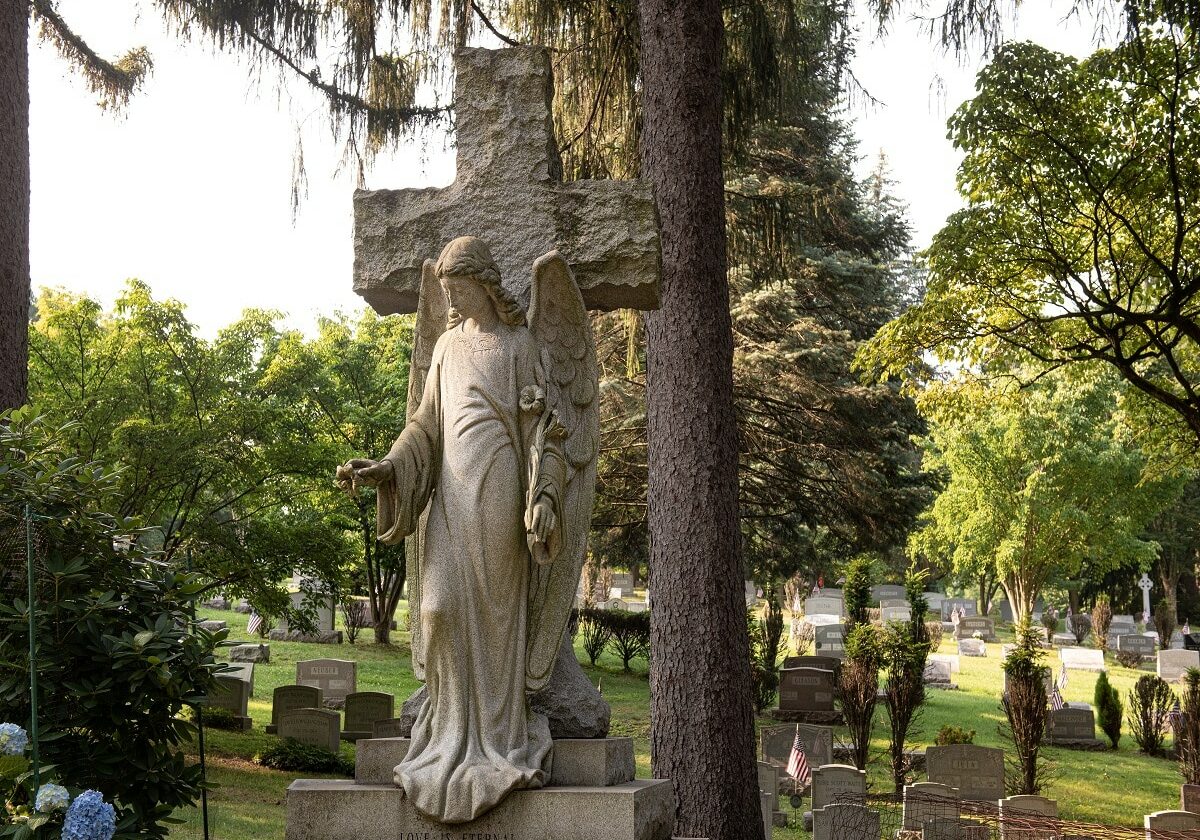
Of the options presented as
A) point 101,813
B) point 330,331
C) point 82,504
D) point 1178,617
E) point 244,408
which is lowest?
point 1178,617

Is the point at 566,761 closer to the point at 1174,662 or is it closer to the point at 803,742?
the point at 803,742

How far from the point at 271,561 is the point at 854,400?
1007cm

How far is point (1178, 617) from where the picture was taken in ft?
156

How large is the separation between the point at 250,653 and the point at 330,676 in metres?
3.77

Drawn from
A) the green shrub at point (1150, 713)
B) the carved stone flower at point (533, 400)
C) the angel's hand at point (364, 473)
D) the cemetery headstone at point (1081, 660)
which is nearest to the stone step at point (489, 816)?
the angel's hand at point (364, 473)

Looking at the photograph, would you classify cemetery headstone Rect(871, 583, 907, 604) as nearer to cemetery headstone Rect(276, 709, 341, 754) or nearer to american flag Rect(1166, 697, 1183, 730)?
american flag Rect(1166, 697, 1183, 730)

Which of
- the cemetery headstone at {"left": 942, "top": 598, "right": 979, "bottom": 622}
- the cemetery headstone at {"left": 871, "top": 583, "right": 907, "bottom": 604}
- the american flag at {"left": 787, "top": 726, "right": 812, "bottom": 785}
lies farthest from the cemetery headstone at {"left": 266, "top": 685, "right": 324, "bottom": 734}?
the cemetery headstone at {"left": 942, "top": 598, "right": 979, "bottom": 622}

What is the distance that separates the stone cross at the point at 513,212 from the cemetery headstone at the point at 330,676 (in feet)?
48.7

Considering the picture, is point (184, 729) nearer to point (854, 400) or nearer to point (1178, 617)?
point (854, 400)

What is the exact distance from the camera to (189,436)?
14000 mm

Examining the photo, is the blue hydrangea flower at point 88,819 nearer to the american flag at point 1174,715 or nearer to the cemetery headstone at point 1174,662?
the american flag at point 1174,715

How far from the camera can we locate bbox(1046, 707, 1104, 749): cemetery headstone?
64.5 feet

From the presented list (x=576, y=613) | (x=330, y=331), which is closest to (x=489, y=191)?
(x=576, y=613)

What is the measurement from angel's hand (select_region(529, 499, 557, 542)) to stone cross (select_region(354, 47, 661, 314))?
1033 mm
